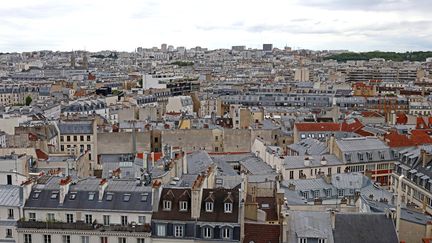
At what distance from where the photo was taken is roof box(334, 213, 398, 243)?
3672cm

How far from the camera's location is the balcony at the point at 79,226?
1481 inches

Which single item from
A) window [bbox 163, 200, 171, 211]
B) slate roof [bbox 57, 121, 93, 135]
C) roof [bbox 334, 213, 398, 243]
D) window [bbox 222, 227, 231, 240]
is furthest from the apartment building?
slate roof [bbox 57, 121, 93, 135]

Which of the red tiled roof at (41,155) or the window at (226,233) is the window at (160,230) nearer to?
the window at (226,233)

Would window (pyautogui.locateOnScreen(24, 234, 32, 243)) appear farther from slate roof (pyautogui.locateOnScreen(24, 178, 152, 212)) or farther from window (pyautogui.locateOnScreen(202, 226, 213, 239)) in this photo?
window (pyautogui.locateOnScreen(202, 226, 213, 239))

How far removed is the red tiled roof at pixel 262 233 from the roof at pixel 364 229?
12.1ft

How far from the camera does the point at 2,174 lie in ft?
148

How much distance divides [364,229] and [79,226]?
17540 millimetres

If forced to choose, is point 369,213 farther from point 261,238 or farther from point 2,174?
point 2,174

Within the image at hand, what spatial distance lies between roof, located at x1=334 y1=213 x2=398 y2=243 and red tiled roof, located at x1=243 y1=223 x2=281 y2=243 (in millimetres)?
3675

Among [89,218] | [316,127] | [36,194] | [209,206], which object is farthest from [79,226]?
[316,127]

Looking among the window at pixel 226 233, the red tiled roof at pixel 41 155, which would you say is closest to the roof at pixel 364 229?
the window at pixel 226 233

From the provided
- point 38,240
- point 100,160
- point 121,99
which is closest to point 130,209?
point 38,240

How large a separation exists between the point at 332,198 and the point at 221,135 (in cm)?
2683

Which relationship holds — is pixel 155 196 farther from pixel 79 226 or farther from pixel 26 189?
pixel 26 189
